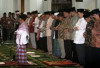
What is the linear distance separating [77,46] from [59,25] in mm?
2163

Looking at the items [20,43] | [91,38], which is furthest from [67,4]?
[91,38]

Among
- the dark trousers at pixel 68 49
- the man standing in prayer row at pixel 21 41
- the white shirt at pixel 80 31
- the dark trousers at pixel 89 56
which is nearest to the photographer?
→ the dark trousers at pixel 89 56

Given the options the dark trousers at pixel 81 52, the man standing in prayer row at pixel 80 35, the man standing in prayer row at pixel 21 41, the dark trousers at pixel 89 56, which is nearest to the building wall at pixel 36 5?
the man standing in prayer row at pixel 80 35

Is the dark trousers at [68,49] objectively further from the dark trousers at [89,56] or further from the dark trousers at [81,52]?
the dark trousers at [89,56]

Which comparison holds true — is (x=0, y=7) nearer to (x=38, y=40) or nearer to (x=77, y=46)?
(x=38, y=40)

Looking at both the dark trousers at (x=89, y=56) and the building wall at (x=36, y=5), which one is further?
the building wall at (x=36, y=5)

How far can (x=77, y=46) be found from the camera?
33.2 ft

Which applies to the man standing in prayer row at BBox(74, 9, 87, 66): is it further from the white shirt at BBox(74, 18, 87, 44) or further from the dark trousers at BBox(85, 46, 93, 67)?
the dark trousers at BBox(85, 46, 93, 67)

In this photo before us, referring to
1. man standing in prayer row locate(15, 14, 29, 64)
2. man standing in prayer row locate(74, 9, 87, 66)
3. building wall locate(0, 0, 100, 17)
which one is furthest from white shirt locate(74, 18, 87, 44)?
building wall locate(0, 0, 100, 17)

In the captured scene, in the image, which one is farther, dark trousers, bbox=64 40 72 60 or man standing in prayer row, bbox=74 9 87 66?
dark trousers, bbox=64 40 72 60

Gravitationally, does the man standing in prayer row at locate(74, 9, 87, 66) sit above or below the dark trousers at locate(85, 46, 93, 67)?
above

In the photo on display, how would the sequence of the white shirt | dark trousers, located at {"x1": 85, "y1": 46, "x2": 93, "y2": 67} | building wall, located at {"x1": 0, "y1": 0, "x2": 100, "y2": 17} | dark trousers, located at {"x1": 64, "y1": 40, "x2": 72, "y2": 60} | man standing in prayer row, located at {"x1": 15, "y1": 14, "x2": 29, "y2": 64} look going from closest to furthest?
1. dark trousers, located at {"x1": 85, "y1": 46, "x2": 93, "y2": 67}
2. the white shirt
3. man standing in prayer row, located at {"x1": 15, "y1": 14, "x2": 29, "y2": 64}
4. dark trousers, located at {"x1": 64, "y1": 40, "x2": 72, "y2": 60}
5. building wall, located at {"x1": 0, "y1": 0, "x2": 100, "y2": 17}

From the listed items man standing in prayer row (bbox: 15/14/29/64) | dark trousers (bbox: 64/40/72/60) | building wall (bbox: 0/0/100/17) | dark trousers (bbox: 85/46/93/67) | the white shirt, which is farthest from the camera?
building wall (bbox: 0/0/100/17)

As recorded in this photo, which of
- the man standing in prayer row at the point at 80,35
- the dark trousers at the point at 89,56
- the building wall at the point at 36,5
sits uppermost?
the building wall at the point at 36,5
